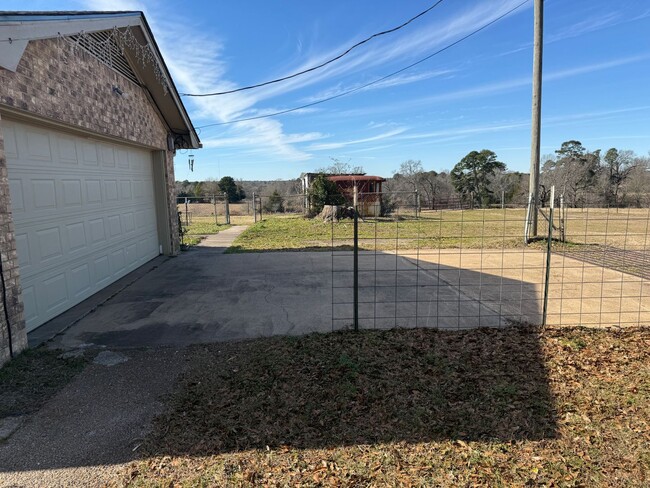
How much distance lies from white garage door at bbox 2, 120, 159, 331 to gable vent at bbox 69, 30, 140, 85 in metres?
1.35

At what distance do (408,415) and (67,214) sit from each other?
5.51 meters

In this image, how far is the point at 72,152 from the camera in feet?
19.7

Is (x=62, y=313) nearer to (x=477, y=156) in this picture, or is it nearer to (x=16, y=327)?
(x=16, y=327)

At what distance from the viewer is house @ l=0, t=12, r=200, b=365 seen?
4.01m

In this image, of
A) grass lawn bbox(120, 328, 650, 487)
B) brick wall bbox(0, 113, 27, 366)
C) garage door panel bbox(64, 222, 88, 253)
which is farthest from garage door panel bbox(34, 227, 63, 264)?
grass lawn bbox(120, 328, 650, 487)

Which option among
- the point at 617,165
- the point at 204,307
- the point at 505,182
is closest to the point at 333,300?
the point at 204,307

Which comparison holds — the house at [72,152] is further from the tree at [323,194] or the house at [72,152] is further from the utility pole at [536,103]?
the tree at [323,194]

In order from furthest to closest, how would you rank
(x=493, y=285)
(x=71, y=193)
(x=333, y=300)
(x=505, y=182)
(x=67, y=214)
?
(x=505, y=182) < (x=493, y=285) < (x=333, y=300) < (x=71, y=193) < (x=67, y=214)

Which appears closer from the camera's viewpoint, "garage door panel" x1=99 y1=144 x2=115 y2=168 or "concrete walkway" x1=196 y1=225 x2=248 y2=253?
"garage door panel" x1=99 y1=144 x2=115 y2=168

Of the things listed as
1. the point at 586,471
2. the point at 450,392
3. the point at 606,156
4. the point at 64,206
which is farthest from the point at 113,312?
the point at 606,156

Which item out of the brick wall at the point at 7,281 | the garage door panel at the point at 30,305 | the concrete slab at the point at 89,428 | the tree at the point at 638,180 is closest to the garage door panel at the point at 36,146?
the brick wall at the point at 7,281

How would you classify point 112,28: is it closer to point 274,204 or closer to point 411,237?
point 411,237

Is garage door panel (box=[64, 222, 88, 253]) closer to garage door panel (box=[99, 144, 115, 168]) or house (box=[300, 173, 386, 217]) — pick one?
garage door panel (box=[99, 144, 115, 168])

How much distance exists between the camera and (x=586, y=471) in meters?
2.36
